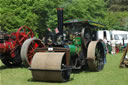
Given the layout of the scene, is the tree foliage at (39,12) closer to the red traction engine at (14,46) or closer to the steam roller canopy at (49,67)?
the red traction engine at (14,46)

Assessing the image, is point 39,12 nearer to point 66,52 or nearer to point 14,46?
point 14,46

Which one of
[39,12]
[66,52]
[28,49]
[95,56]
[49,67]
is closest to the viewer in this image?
[49,67]

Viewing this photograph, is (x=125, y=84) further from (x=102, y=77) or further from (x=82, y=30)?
(x=82, y=30)

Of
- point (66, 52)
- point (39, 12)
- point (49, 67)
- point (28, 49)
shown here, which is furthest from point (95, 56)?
point (39, 12)

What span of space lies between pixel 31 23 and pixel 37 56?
53.5 feet

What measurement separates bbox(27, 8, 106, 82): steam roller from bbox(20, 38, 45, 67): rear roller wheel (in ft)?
5.04

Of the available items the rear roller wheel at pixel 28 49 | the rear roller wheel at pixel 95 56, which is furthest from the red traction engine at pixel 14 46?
the rear roller wheel at pixel 95 56

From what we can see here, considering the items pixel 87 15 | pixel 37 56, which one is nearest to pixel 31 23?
pixel 87 15

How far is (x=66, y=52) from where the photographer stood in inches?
296

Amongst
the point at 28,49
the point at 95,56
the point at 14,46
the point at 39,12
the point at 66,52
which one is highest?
the point at 39,12

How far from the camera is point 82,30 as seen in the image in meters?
9.09

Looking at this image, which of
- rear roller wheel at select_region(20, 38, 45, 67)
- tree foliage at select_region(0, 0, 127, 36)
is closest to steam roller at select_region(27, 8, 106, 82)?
rear roller wheel at select_region(20, 38, 45, 67)

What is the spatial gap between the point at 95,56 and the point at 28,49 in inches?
119

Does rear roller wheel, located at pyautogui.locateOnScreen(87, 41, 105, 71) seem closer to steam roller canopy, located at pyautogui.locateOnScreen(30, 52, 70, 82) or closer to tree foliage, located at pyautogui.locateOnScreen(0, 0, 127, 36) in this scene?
steam roller canopy, located at pyautogui.locateOnScreen(30, 52, 70, 82)
